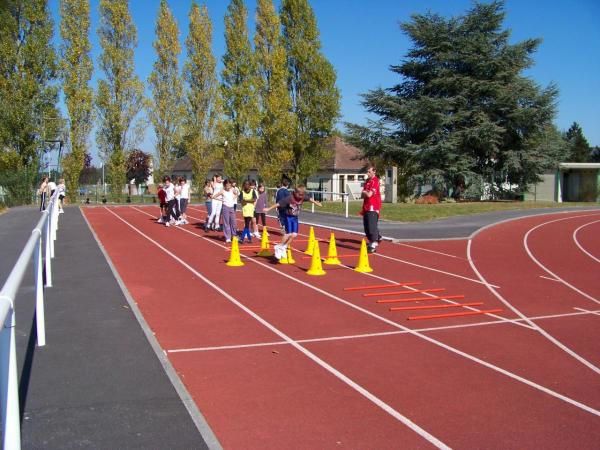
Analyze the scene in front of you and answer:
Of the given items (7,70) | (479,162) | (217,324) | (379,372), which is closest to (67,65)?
(7,70)

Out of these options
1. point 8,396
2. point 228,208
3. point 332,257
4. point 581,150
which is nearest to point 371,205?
point 332,257

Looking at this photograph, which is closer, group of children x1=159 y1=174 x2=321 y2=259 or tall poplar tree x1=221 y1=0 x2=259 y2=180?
group of children x1=159 y1=174 x2=321 y2=259

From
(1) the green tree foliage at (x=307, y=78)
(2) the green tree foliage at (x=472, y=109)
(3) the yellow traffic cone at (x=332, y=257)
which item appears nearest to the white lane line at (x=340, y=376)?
(3) the yellow traffic cone at (x=332, y=257)

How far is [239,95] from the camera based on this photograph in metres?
43.3

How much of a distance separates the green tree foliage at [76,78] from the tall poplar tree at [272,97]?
11.8 meters

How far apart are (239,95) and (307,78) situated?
5.11m

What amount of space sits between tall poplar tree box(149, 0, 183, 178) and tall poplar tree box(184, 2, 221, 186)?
2.38 feet

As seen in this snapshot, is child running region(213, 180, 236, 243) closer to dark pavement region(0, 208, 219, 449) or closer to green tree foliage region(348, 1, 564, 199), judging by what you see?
dark pavement region(0, 208, 219, 449)

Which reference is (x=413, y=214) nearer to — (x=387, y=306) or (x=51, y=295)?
(x=387, y=306)

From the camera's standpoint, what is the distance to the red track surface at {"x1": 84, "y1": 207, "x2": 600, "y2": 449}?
15.4 feet

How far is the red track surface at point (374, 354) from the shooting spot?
4688 mm

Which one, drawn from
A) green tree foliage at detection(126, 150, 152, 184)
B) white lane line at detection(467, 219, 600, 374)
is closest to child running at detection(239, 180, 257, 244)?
white lane line at detection(467, 219, 600, 374)

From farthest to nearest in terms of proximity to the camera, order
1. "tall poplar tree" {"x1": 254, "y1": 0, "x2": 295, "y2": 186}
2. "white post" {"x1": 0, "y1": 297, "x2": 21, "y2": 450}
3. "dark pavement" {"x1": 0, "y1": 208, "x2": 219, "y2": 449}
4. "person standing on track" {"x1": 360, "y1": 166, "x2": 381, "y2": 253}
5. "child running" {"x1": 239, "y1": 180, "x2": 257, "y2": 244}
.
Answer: "tall poplar tree" {"x1": 254, "y1": 0, "x2": 295, "y2": 186}
"child running" {"x1": 239, "y1": 180, "x2": 257, "y2": 244}
"person standing on track" {"x1": 360, "y1": 166, "x2": 381, "y2": 253}
"dark pavement" {"x1": 0, "y1": 208, "x2": 219, "y2": 449}
"white post" {"x1": 0, "y1": 297, "x2": 21, "y2": 450}

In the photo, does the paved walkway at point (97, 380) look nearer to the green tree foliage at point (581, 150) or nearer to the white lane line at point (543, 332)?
the white lane line at point (543, 332)
